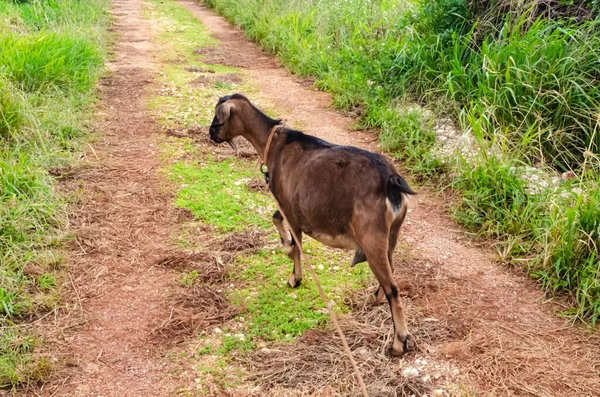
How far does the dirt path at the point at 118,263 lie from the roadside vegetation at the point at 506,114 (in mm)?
3068

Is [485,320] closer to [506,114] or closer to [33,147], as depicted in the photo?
[506,114]

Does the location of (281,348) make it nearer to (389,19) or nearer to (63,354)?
(63,354)

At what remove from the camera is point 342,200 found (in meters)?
3.31

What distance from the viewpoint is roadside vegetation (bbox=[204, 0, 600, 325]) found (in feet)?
13.8

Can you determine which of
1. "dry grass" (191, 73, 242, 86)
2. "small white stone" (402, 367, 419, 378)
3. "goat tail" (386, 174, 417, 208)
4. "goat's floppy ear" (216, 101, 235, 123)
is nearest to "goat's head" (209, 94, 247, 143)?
"goat's floppy ear" (216, 101, 235, 123)

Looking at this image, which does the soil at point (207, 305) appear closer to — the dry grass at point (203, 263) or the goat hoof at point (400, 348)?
the dry grass at point (203, 263)

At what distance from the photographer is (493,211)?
4.90m

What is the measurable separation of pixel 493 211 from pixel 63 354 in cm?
→ 396

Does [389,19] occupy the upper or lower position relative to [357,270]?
upper

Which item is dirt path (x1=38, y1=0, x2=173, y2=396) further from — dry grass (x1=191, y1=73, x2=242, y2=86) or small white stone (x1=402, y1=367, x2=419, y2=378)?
dry grass (x1=191, y1=73, x2=242, y2=86)

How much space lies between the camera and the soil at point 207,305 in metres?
3.23

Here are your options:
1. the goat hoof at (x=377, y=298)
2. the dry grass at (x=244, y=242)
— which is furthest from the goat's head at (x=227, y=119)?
the goat hoof at (x=377, y=298)

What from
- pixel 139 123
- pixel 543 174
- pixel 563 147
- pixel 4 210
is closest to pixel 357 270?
pixel 543 174

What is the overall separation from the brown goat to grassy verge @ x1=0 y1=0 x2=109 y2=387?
1.96 metres
